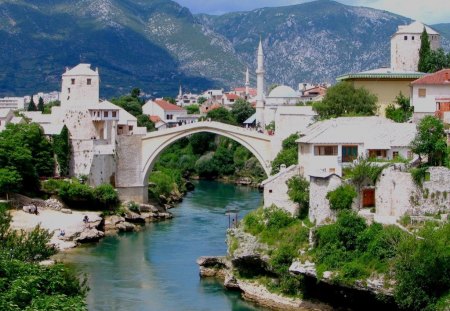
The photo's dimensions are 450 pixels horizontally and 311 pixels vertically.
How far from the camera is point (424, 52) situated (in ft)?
163

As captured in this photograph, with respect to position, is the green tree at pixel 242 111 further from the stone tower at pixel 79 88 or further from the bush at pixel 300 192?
the bush at pixel 300 192

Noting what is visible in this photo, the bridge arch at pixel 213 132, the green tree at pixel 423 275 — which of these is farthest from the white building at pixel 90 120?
the green tree at pixel 423 275

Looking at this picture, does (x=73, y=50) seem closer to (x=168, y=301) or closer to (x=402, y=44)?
(x=402, y=44)

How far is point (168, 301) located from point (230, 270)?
2.89 meters

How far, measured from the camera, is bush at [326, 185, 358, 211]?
1211 inches

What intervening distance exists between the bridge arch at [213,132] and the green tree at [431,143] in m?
18.6

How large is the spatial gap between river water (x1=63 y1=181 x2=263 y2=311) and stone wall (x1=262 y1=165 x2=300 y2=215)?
353 centimetres

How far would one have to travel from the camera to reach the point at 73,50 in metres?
181

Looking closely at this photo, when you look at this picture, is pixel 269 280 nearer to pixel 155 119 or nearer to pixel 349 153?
pixel 349 153

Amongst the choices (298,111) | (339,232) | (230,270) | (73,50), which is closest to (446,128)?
(339,232)

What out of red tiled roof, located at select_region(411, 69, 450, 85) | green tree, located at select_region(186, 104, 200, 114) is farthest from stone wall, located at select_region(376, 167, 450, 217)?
green tree, located at select_region(186, 104, 200, 114)

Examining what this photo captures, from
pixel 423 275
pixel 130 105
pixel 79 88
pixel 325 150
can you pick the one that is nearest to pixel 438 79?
pixel 325 150

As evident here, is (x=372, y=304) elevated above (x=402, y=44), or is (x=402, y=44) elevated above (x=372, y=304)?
(x=402, y=44)

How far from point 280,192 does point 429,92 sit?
29.7 ft
